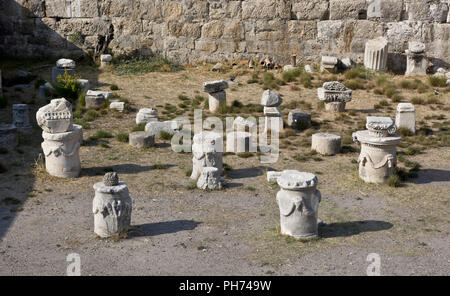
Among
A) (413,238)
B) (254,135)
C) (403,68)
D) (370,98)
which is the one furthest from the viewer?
(403,68)

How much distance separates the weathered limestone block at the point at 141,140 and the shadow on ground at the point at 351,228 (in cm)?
516

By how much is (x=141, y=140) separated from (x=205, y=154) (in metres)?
2.30

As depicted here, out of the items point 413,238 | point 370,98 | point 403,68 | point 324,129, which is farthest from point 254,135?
point 403,68

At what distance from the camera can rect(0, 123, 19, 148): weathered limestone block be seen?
1321 centimetres

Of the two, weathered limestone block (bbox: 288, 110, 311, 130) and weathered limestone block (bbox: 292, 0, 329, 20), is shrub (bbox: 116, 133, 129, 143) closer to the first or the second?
weathered limestone block (bbox: 288, 110, 311, 130)

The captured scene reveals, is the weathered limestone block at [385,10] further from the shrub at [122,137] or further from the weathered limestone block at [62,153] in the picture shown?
the weathered limestone block at [62,153]

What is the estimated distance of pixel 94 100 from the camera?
53.0 ft

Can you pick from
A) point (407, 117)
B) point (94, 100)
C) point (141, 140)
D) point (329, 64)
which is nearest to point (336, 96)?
point (407, 117)

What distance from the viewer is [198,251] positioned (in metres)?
8.88

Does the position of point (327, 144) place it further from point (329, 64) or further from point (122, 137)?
point (329, 64)

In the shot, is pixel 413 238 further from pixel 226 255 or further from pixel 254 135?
pixel 254 135

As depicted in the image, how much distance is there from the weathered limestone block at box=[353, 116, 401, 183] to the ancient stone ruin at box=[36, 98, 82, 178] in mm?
5236

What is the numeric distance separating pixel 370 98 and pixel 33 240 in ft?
35.7

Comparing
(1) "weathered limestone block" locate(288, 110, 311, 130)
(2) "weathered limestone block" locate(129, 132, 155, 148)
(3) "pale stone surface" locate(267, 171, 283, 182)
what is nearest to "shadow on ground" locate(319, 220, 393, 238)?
(3) "pale stone surface" locate(267, 171, 283, 182)
